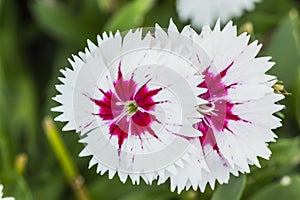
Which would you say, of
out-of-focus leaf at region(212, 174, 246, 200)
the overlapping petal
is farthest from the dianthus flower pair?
out-of-focus leaf at region(212, 174, 246, 200)

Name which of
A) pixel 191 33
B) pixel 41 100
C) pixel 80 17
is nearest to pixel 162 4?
pixel 80 17

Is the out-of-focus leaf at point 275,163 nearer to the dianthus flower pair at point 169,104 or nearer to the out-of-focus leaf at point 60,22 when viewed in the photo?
the dianthus flower pair at point 169,104

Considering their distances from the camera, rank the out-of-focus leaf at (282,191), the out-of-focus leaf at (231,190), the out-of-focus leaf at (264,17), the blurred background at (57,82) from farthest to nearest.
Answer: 1. the out-of-focus leaf at (264,17)
2. the blurred background at (57,82)
3. the out-of-focus leaf at (282,191)
4. the out-of-focus leaf at (231,190)

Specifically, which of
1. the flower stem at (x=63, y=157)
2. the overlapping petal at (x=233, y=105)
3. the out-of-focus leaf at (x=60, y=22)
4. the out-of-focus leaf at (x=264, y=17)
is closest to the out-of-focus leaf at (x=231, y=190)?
the overlapping petal at (x=233, y=105)

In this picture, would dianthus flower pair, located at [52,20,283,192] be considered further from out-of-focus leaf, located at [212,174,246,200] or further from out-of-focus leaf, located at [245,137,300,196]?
out-of-focus leaf, located at [245,137,300,196]

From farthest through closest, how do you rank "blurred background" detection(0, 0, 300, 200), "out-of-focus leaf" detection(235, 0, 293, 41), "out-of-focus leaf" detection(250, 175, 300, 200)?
"out-of-focus leaf" detection(235, 0, 293, 41) < "blurred background" detection(0, 0, 300, 200) < "out-of-focus leaf" detection(250, 175, 300, 200)

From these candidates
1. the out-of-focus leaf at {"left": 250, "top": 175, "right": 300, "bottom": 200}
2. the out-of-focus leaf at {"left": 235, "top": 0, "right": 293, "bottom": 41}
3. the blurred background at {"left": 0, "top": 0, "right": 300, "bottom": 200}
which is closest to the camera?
the out-of-focus leaf at {"left": 250, "top": 175, "right": 300, "bottom": 200}

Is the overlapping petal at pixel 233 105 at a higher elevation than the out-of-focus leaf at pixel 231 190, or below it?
higher
